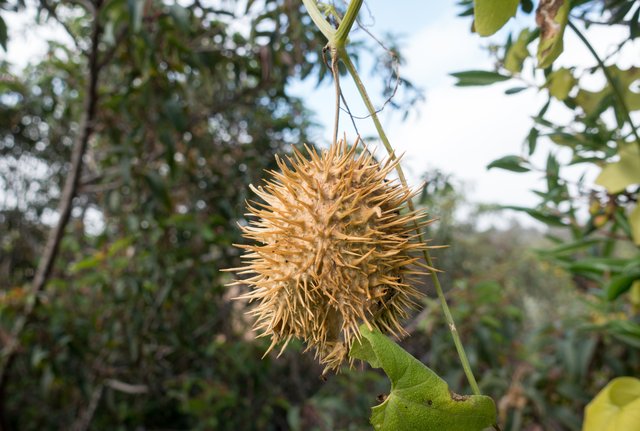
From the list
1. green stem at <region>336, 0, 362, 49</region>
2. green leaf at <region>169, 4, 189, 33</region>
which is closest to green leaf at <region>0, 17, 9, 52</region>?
green leaf at <region>169, 4, 189, 33</region>

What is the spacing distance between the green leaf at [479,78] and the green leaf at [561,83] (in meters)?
0.14

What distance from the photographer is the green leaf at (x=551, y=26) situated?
930 millimetres

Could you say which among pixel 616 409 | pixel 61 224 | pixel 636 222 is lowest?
pixel 616 409

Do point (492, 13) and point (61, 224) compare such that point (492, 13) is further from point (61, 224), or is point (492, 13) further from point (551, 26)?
point (61, 224)

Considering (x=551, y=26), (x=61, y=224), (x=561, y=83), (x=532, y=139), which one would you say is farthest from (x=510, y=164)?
(x=61, y=224)

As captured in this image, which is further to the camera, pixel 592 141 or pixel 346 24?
pixel 592 141

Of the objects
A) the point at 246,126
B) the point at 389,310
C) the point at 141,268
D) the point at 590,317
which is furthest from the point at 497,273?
the point at 389,310

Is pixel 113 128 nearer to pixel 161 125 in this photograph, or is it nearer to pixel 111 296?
pixel 161 125

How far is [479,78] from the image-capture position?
1.54 m

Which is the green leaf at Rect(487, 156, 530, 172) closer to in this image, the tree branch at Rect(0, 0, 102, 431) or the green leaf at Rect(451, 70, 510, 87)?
the green leaf at Rect(451, 70, 510, 87)

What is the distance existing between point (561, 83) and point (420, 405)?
1.08 m

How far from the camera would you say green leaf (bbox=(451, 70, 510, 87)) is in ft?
5.04

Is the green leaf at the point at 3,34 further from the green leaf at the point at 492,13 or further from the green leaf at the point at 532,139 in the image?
the green leaf at the point at 532,139

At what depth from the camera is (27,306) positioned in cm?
276
